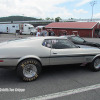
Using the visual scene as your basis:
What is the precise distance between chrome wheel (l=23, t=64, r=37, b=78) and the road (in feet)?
0.80

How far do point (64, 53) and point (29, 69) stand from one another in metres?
1.30

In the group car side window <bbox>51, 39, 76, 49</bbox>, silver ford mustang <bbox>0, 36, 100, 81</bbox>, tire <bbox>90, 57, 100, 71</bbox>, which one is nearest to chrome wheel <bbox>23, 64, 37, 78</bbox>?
silver ford mustang <bbox>0, 36, 100, 81</bbox>

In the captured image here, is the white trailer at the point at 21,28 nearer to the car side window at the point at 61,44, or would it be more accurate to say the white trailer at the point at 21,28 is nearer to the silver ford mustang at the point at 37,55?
the car side window at the point at 61,44

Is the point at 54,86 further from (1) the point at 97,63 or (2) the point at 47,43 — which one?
(1) the point at 97,63

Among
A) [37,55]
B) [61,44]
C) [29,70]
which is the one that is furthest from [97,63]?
[29,70]

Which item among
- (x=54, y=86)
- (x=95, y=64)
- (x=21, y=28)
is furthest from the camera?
(x=21, y=28)

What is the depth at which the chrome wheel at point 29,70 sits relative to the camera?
3518 millimetres

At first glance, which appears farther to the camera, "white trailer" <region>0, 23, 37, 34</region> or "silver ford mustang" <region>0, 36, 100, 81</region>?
"white trailer" <region>0, 23, 37, 34</region>

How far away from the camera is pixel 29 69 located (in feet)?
11.8

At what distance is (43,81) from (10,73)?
1.44 meters

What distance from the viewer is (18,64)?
3416 mm

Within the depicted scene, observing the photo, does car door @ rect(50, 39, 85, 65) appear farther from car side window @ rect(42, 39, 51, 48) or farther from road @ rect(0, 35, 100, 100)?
road @ rect(0, 35, 100, 100)

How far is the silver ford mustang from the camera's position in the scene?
3350mm

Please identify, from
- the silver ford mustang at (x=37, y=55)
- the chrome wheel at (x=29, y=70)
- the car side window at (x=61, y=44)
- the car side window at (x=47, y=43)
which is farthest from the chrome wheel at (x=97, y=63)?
the chrome wheel at (x=29, y=70)
